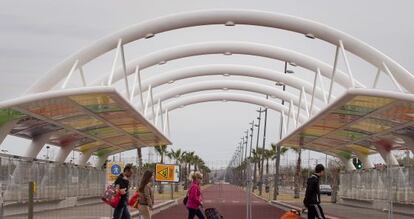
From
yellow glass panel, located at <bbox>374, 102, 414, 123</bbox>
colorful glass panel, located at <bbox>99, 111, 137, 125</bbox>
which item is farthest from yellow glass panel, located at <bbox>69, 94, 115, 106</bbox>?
yellow glass panel, located at <bbox>374, 102, 414, 123</bbox>

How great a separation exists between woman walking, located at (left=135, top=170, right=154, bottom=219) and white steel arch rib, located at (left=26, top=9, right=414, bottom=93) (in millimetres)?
14379

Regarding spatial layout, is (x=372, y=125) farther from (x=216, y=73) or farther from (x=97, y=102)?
(x=216, y=73)

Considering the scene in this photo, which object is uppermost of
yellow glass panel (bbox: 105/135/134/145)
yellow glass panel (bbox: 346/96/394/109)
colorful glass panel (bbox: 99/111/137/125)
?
yellow glass panel (bbox: 346/96/394/109)

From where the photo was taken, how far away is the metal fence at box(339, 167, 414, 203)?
23703 millimetres

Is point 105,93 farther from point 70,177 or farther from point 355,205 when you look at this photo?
point 355,205

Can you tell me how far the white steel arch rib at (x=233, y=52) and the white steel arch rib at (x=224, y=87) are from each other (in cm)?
879

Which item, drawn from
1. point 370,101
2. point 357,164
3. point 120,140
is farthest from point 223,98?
point 370,101

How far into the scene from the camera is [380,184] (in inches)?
1264

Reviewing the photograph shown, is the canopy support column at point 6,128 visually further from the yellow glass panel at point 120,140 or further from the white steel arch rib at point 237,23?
the yellow glass panel at point 120,140

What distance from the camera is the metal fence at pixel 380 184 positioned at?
23.7 meters

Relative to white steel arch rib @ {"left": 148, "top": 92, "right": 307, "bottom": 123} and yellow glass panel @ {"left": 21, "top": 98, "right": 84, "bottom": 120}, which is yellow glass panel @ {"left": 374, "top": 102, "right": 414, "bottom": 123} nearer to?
yellow glass panel @ {"left": 21, "top": 98, "right": 84, "bottom": 120}

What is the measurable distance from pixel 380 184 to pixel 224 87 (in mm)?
→ 16971

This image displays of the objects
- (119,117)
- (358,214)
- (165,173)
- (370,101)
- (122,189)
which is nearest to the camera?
(122,189)

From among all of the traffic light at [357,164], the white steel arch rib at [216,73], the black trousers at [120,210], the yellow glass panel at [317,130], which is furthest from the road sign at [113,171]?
the traffic light at [357,164]
